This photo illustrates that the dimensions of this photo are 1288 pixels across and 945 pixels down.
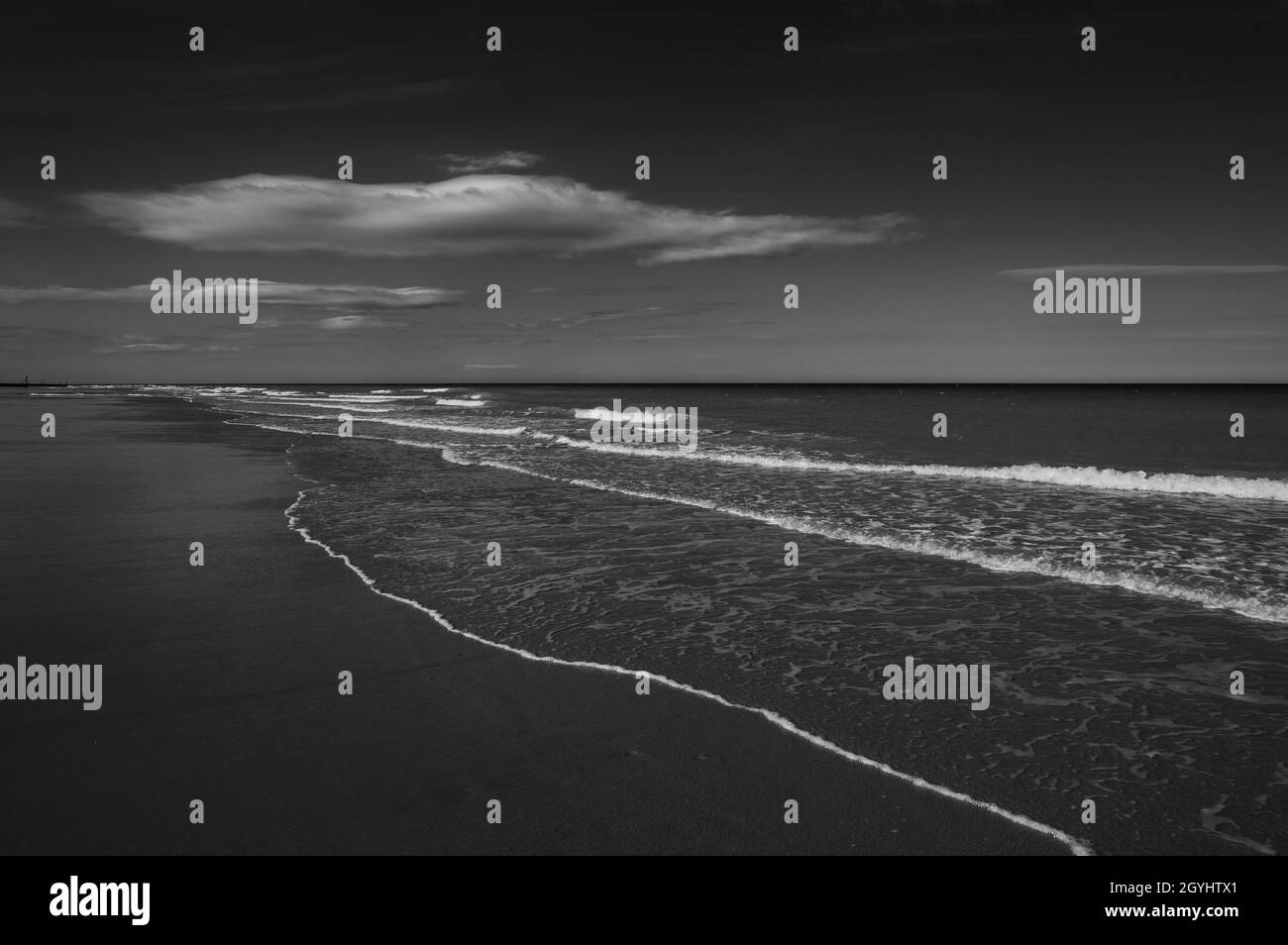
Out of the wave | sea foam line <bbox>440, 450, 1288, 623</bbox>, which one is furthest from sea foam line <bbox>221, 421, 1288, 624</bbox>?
the wave

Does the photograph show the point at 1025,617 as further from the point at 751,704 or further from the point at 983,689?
the point at 751,704

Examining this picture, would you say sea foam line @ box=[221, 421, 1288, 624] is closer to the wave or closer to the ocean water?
the ocean water

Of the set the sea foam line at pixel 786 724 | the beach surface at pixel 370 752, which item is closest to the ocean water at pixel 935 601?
the sea foam line at pixel 786 724

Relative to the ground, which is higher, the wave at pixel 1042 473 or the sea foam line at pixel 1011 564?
the wave at pixel 1042 473

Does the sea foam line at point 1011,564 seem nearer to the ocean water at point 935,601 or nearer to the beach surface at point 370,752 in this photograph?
the ocean water at point 935,601
